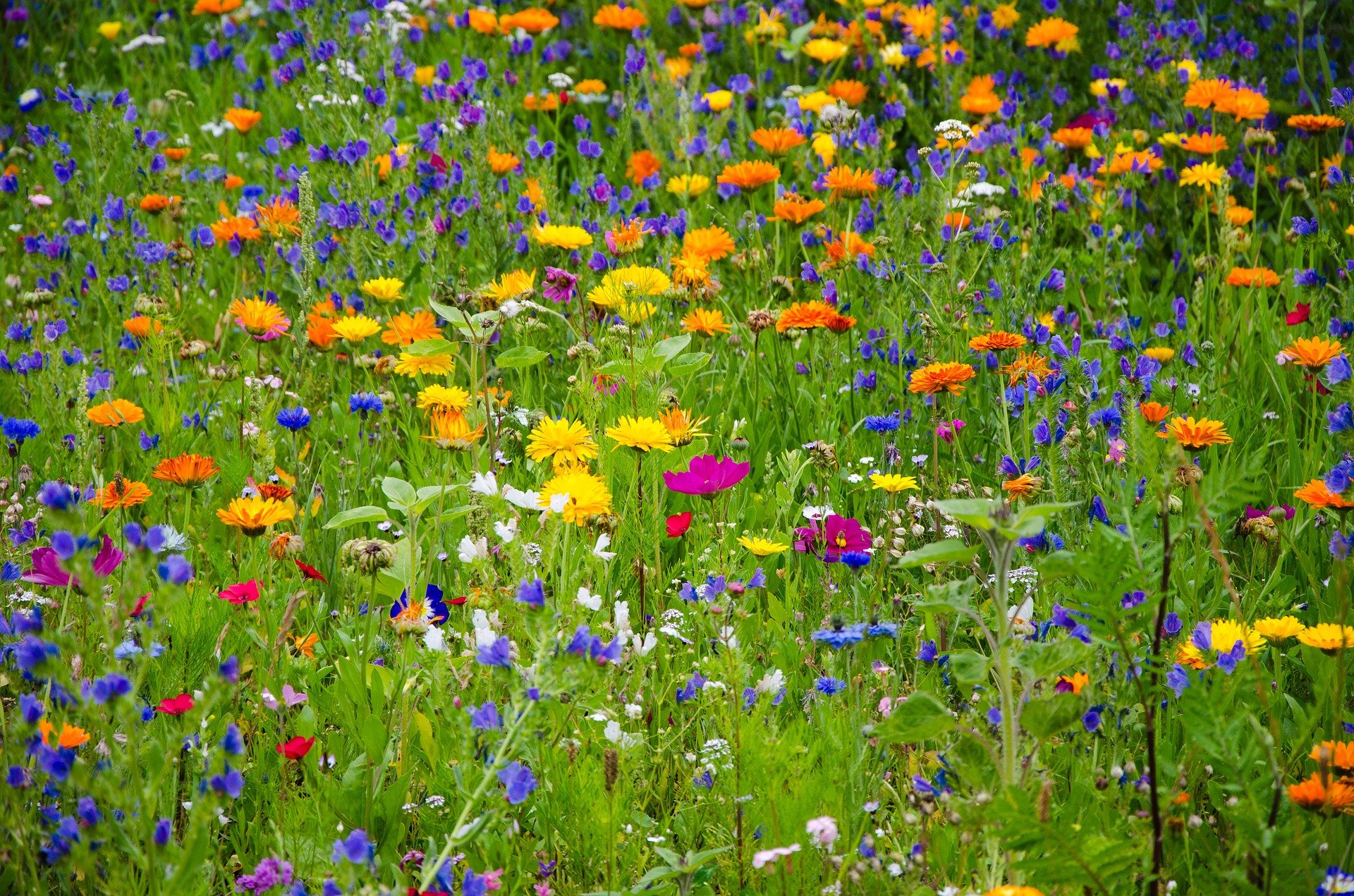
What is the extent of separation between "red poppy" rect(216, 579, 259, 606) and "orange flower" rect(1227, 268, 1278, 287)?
2705 millimetres

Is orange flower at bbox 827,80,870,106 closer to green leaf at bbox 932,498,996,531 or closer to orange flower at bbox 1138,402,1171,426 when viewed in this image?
orange flower at bbox 1138,402,1171,426

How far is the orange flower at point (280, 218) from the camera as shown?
11.3 feet

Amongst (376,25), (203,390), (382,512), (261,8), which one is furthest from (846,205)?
(261,8)

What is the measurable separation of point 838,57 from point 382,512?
3929mm

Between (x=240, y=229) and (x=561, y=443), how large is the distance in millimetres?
1830

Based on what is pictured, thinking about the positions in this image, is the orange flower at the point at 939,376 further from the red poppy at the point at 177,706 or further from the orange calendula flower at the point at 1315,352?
the red poppy at the point at 177,706

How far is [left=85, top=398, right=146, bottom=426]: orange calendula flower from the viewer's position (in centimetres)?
263

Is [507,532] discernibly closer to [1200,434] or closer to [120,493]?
[120,493]

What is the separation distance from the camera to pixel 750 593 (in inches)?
88.3

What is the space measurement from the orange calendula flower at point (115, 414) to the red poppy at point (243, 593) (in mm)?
783

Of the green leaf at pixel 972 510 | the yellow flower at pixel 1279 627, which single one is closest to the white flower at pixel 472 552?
the green leaf at pixel 972 510

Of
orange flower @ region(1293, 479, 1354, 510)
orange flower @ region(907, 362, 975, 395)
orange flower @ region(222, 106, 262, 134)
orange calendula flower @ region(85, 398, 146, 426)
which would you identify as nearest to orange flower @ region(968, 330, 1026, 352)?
orange flower @ region(907, 362, 975, 395)

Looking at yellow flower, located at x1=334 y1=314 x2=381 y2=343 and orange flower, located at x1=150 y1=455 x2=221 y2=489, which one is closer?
orange flower, located at x1=150 y1=455 x2=221 y2=489

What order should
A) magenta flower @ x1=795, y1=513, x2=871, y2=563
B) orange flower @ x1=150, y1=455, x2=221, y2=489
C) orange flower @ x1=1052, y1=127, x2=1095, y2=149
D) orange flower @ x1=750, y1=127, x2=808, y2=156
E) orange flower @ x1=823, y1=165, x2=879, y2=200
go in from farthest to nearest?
orange flower @ x1=1052, y1=127, x2=1095, y2=149 → orange flower @ x1=750, y1=127, x2=808, y2=156 → orange flower @ x1=823, y1=165, x2=879, y2=200 → orange flower @ x1=150, y1=455, x2=221, y2=489 → magenta flower @ x1=795, y1=513, x2=871, y2=563
